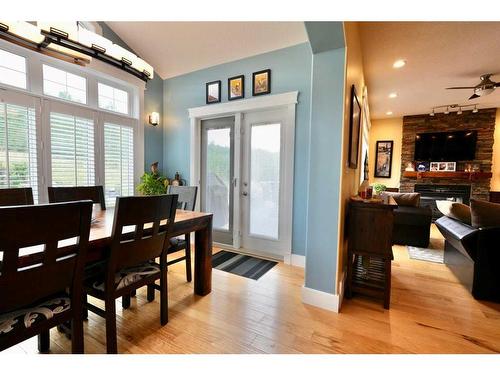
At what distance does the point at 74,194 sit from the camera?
2.06 m

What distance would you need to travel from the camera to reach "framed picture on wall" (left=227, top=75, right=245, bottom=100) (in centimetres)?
315

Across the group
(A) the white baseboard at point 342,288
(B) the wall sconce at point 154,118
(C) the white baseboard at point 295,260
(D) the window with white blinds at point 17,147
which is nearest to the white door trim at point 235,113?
(C) the white baseboard at point 295,260

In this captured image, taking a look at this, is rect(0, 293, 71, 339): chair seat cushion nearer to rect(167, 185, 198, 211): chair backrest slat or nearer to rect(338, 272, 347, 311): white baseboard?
rect(167, 185, 198, 211): chair backrest slat

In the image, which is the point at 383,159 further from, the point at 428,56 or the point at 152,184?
the point at 152,184

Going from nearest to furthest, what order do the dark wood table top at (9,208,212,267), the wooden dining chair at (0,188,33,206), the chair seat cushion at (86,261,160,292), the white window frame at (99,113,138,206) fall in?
the dark wood table top at (9,208,212,267)
the chair seat cushion at (86,261,160,292)
the wooden dining chair at (0,188,33,206)
the white window frame at (99,113,138,206)

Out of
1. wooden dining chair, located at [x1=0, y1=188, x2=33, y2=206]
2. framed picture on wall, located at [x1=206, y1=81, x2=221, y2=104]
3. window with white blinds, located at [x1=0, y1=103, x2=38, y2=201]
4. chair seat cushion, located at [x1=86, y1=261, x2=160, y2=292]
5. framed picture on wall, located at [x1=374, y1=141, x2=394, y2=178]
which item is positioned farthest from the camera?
framed picture on wall, located at [x1=374, y1=141, x2=394, y2=178]

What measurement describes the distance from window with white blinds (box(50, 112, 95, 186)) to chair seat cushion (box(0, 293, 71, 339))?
2.16m

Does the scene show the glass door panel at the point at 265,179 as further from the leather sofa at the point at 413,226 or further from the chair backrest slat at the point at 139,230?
the leather sofa at the point at 413,226

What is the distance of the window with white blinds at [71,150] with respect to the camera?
2.73 metres

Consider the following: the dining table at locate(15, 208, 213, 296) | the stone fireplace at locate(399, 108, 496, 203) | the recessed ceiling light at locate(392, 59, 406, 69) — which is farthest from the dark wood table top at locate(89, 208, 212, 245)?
the stone fireplace at locate(399, 108, 496, 203)

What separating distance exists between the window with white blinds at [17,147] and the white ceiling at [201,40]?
1.70 m
